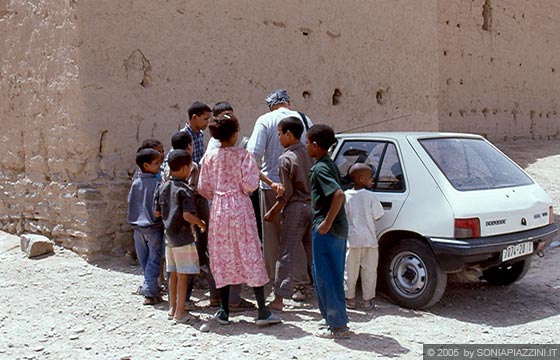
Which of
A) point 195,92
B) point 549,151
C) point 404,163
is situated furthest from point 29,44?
point 549,151

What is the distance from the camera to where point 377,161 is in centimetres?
495

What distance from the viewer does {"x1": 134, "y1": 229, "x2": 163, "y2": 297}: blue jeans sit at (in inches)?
193

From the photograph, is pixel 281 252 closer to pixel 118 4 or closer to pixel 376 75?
pixel 118 4

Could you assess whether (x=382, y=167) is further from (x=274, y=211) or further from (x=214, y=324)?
(x=214, y=324)

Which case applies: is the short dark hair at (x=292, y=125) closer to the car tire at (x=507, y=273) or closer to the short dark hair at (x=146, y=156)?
the short dark hair at (x=146, y=156)

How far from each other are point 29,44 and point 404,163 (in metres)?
3.98

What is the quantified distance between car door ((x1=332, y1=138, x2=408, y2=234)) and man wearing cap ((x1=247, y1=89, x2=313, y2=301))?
467 millimetres

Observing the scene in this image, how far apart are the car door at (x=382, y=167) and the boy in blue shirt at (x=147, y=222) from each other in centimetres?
154

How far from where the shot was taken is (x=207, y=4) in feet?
21.5

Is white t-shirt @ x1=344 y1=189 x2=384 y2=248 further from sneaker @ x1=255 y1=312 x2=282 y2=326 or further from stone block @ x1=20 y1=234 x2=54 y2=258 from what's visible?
stone block @ x1=20 y1=234 x2=54 y2=258

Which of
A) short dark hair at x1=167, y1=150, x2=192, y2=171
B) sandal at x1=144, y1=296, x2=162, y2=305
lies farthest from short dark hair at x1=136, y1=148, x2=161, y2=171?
sandal at x1=144, y1=296, x2=162, y2=305

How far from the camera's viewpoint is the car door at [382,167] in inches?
185

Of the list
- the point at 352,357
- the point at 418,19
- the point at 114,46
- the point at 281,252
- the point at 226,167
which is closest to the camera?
the point at 352,357

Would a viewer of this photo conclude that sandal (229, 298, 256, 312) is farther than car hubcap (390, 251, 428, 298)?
Yes
